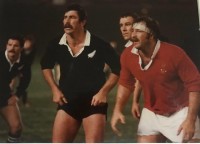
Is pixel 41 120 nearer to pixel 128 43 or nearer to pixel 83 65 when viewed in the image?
pixel 83 65

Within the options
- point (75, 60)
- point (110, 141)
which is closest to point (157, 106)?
point (110, 141)

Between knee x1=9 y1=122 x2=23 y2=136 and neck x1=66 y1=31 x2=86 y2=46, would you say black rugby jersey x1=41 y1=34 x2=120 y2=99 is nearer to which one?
neck x1=66 y1=31 x2=86 y2=46

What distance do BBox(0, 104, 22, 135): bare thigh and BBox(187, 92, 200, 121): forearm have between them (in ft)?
2.06

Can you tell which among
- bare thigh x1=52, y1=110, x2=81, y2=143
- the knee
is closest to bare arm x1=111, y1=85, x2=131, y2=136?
bare thigh x1=52, y1=110, x2=81, y2=143

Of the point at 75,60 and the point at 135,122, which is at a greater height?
the point at 75,60

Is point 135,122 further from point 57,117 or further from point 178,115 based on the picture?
point 57,117

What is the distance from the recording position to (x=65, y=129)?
1238 millimetres

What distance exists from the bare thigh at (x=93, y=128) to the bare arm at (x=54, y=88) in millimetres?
114

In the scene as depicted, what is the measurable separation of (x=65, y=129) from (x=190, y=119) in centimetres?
46

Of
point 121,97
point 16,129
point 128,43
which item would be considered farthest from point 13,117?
point 128,43

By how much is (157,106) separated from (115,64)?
8.7 inches

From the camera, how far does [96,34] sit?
1.28 meters

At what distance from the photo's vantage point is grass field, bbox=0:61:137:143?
1239 mm

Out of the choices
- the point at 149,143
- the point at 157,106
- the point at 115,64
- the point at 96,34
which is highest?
the point at 96,34
